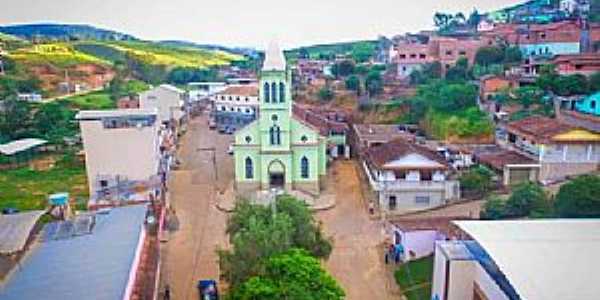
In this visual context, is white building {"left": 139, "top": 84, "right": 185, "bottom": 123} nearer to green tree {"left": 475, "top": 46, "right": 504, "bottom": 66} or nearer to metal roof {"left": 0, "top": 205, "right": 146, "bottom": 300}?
green tree {"left": 475, "top": 46, "right": 504, "bottom": 66}

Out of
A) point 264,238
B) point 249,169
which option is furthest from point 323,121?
point 264,238

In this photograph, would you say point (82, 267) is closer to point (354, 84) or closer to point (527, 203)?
point (527, 203)

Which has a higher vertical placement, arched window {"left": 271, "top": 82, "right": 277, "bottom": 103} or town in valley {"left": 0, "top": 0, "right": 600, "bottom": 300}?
arched window {"left": 271, "top": 82, "right": 277, "bottom": 103}

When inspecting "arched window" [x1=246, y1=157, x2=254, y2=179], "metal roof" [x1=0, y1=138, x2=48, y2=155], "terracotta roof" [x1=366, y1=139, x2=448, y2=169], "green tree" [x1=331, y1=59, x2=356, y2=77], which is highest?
"green tree" [x1=331, y1=59, x2=356, y2=77]

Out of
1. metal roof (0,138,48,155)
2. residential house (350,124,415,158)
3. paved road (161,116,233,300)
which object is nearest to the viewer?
paved road (161,116,233,300)

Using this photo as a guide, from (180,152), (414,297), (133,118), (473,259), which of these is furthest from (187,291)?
(180,152)

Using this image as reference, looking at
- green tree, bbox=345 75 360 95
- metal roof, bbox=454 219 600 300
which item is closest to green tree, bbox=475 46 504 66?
green tree, bbox=345 75 360 95

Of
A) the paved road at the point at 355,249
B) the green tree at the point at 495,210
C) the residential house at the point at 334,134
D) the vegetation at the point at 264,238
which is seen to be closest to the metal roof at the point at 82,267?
the vegetation at the point at 264,238

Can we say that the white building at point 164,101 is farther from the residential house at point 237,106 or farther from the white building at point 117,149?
the white building at point 117,149
